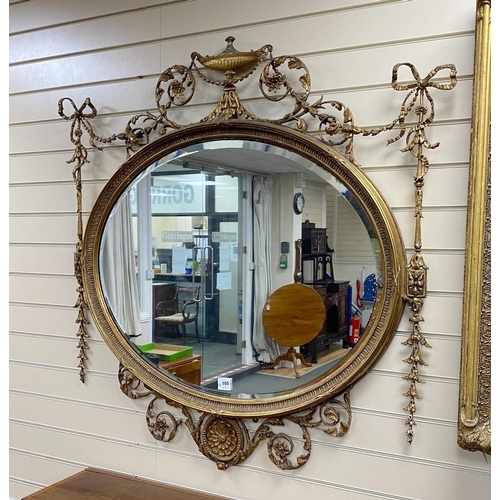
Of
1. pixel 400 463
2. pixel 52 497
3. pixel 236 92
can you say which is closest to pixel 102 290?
pixel 52 497

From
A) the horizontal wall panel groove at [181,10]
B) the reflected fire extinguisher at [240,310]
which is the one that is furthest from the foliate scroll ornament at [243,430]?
the horizontal wall panel groove at [181,10]

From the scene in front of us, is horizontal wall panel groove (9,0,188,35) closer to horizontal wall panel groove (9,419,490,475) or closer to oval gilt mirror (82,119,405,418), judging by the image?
oval gilt mirror (82,119,405,418)

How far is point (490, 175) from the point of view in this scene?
56.6 inches

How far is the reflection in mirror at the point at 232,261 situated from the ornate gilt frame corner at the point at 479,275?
28 centimetres

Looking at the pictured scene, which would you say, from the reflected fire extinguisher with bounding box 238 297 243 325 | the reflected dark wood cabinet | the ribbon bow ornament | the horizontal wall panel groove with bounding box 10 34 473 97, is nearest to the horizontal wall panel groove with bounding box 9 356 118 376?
the reflected fire extinguisher with bounding box 238 297 243 325

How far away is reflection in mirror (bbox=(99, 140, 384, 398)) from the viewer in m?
1.67

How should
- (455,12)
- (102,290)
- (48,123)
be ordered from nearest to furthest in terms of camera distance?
(455,12) < (102,290) < (48,123)

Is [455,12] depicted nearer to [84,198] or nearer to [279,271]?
[279,271]

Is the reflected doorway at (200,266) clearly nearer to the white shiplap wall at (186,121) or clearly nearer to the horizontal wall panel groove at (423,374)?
the white shiplap wall at (186,121)

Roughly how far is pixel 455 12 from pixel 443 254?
0.69m

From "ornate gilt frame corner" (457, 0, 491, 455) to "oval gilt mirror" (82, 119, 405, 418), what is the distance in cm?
22

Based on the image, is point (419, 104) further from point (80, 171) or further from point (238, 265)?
point (80, 171)

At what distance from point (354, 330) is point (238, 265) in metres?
0.44

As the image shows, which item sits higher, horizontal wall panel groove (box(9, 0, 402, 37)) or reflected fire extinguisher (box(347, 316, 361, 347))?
horizontal wall panel groove (box(9, 0, 402, 37))
